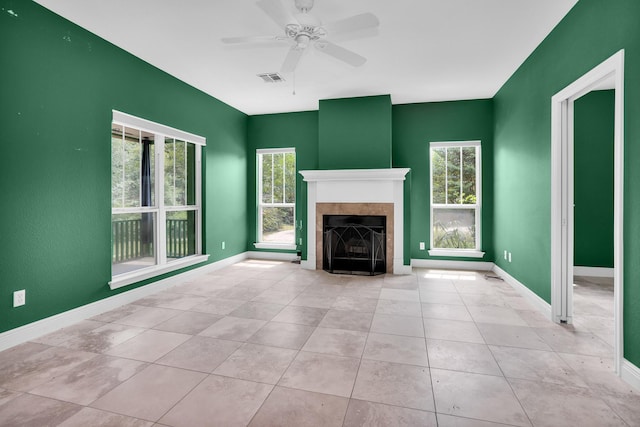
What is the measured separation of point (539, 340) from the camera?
8.57ft

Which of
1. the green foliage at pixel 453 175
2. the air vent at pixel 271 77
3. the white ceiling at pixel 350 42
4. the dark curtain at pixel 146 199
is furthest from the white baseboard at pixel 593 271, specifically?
the dark curtain at pixel 146 199

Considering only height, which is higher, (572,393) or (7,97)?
(7,97)

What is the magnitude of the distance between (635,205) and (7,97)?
4.45m

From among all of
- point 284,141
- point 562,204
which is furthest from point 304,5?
point 284,141

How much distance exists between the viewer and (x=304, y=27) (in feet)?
9.11

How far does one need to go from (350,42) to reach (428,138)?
2.67 meters

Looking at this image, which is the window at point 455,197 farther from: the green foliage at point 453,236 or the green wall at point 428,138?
the green wall at point 428,138

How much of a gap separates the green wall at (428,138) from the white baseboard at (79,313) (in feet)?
12.5

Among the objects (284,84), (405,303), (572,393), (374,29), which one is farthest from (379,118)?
(572,393)

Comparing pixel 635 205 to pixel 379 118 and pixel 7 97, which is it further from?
pixel 7 97

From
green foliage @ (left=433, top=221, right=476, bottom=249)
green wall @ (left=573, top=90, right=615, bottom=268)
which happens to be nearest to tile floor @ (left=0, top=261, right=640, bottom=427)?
green wall @ (left=573, top=90, right=615, bottom=268)

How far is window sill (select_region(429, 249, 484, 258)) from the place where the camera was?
5.23 m

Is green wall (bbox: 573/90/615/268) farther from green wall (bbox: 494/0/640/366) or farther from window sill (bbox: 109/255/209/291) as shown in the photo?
window sill (bbox: 109/255/209/291)

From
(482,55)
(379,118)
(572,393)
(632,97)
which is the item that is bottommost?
(572,393)
